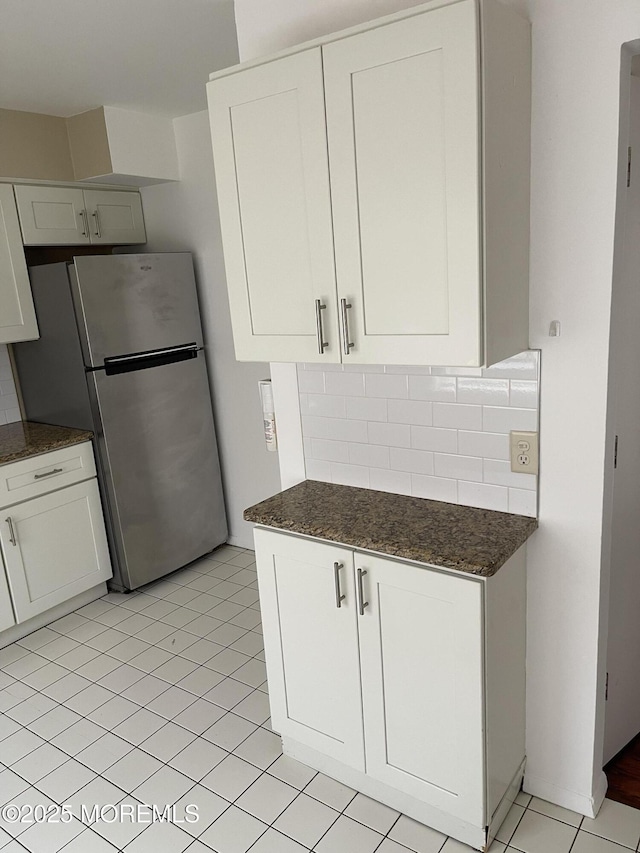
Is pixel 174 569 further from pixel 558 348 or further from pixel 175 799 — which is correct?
pixel 558 348

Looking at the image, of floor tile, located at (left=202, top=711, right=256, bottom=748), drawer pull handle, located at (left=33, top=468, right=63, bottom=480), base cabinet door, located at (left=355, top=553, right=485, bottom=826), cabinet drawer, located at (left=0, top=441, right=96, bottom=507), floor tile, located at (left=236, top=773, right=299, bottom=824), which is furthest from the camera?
drawer pull handle, located at (left=33, top=468, right=63, bottom=480)

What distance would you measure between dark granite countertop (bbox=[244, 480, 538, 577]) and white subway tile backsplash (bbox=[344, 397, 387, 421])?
0.81 feet

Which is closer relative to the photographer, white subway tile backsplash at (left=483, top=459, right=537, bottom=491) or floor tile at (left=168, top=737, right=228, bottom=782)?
white subway tile backsplash at (left=483, top=459, right=537, bottom=491)

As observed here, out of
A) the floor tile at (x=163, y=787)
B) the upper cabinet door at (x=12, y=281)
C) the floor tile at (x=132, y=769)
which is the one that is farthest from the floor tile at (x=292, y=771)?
the upper cabinet door at (x=12, y=281)

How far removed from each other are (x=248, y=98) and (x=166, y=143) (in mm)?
1918

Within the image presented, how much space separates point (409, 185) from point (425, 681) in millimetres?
1293

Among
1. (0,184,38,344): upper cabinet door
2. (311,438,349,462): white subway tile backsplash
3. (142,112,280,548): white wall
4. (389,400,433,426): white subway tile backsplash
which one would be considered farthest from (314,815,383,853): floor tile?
(0,184,38,344): upper cabinet door

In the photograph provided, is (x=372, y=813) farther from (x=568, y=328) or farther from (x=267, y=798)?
(x=568, y=328)

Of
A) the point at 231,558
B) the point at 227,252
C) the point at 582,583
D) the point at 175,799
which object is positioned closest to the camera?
the point at 582,583

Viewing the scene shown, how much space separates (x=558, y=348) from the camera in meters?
1.75

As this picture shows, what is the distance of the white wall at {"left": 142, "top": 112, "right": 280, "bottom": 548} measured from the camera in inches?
138

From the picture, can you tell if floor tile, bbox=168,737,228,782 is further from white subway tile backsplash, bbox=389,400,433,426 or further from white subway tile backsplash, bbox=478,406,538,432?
white subway tile backsplash, bbox=478,406,538,432

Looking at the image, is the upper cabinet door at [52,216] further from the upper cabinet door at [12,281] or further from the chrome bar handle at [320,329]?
the chrome bar handle at [320,329]

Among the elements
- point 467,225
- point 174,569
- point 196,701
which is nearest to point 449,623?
point 467,225
